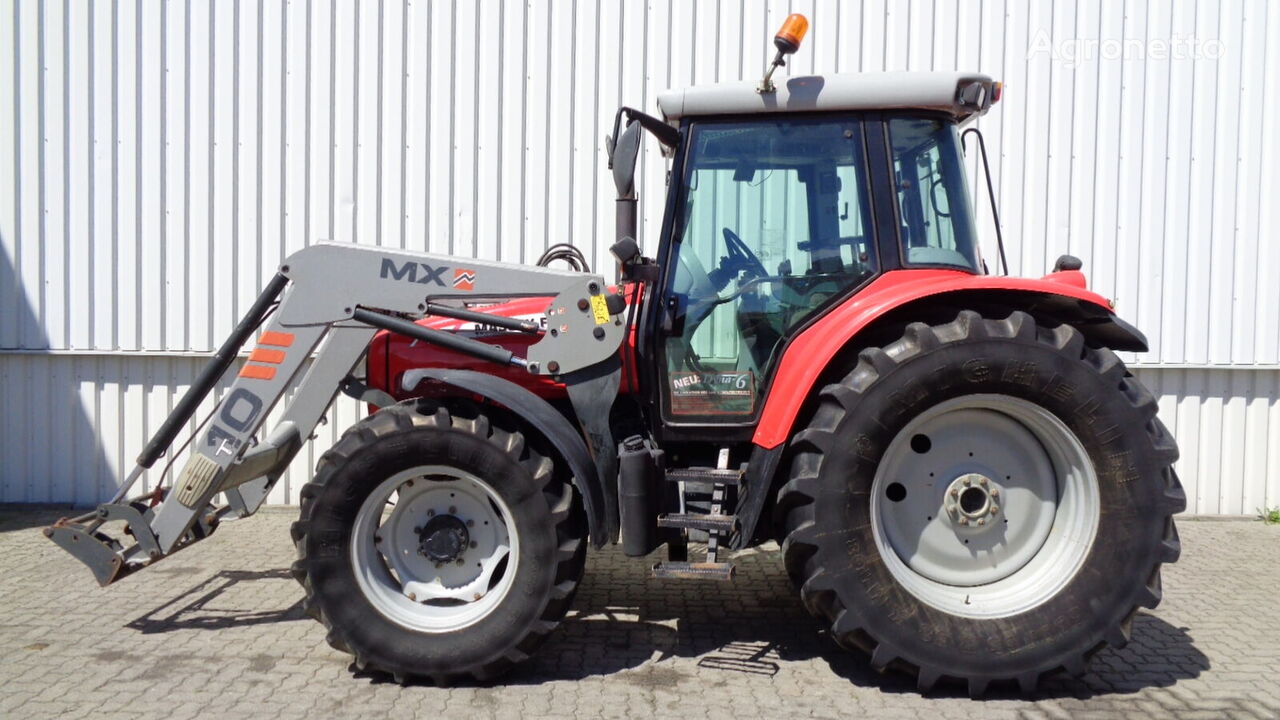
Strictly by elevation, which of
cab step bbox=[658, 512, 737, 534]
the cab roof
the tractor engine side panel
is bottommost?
cab step bbox=[658, 512, 737, 534]

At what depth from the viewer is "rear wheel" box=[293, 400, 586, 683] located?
375 cm

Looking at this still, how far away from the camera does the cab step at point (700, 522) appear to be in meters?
3.84

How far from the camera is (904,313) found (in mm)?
3893

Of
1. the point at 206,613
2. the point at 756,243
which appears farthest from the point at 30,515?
the point at 756,243

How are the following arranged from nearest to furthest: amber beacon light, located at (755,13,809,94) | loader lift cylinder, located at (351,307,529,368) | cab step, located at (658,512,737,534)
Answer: amber beacon light, located at (755,13,809,94), cab step, located at (658,512,737,534), loader lift cylinder, located at (351,307,529,368)

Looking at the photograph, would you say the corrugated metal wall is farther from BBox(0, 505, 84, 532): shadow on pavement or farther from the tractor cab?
the tractor cab

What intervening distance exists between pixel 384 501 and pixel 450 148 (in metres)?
3.69

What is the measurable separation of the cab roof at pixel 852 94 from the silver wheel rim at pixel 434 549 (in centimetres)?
184

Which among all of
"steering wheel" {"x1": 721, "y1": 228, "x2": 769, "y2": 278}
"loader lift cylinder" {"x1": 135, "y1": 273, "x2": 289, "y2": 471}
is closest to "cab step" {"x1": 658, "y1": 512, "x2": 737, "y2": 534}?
"steering wheel" {"x1": 721, "y1": 228, "x2": 769, "y2": 278}

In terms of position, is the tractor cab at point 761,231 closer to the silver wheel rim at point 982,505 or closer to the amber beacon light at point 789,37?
the amber beacon light at point 789,37

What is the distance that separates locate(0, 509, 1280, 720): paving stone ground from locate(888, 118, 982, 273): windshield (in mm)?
1772

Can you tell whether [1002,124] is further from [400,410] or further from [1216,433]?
[400,410]

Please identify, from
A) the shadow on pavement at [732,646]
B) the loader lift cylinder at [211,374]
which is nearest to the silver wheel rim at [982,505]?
the shadow on pavement at [732,646]

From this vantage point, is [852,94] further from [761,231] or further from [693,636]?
[693,636]
